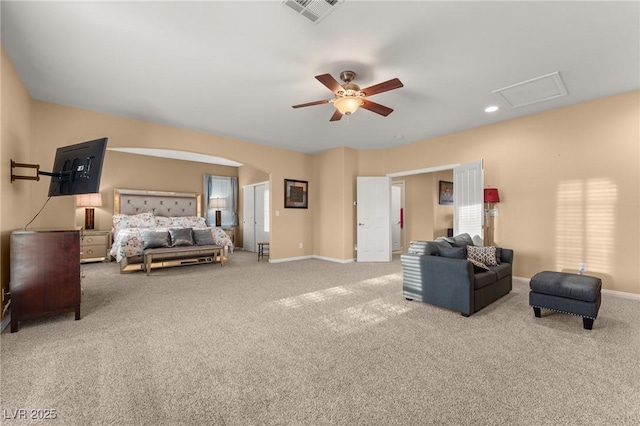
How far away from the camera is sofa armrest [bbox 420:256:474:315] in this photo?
292cm

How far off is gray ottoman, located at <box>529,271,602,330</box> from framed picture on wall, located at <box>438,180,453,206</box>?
505 centimetres

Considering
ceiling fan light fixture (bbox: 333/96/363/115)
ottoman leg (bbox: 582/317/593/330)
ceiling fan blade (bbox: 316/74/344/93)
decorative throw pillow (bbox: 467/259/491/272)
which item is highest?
ceiling fan blade (bbox: 316/74/344/93)

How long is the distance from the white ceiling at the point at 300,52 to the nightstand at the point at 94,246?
361 cm

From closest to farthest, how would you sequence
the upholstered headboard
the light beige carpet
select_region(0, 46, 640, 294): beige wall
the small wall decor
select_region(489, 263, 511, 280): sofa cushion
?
the light beige carpet < select_region(489, 263, 511, 280): sofa cushion < select_region(0, 46, 640, 294): beige wall < the small wall decor < the upholstered headboard

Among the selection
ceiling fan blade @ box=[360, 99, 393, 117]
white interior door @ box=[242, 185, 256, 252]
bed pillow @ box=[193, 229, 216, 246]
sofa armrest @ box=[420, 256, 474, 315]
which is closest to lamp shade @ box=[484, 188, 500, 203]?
sofa armrest @ box=[420, 256, 474, 315]

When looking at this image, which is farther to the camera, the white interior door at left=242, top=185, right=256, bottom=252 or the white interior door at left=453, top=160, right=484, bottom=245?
the white interior door at left=242, top=185, right=256, bottom=252

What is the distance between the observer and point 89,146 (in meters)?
3.02

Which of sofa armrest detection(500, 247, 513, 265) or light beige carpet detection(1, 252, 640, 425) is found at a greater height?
sofa armrest detection(500, 247, 513, 265)

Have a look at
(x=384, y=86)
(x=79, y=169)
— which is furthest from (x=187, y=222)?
(x=384, y=86)

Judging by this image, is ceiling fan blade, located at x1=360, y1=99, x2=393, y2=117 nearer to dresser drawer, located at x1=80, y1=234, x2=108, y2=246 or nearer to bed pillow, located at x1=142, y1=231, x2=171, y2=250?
bed pillow, located at x1=142, y1=231, x2=171, y2=250

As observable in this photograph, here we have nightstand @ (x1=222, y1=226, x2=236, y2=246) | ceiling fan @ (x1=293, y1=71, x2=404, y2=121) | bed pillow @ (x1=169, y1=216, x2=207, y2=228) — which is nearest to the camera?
ceiling fan @ (x1=293, y1=71, x2=404, y2=121)

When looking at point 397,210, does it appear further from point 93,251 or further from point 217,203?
point 93,251

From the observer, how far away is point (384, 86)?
2785 millimetres

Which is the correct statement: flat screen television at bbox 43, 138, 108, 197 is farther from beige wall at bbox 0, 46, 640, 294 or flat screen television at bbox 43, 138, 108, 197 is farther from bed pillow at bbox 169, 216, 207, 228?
bed pillow at bbox 169, 216, 207, 228
